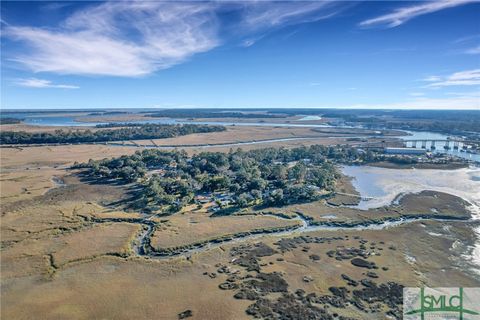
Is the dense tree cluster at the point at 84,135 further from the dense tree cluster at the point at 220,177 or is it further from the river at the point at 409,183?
the river at the point at 409,183

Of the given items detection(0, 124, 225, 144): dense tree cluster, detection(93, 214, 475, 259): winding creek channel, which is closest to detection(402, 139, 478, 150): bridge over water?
detection(93, 214, 475, 259): winding creek channel

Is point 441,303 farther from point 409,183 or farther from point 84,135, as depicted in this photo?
point 84,135

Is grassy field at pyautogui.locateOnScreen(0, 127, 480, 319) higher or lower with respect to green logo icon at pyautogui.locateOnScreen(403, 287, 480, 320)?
higher

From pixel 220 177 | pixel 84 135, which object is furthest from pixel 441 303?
pixel 84 135

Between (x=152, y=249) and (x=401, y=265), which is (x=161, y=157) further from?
(x=401, y=265)

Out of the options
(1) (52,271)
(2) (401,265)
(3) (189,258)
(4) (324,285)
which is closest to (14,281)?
(1) (52,271)

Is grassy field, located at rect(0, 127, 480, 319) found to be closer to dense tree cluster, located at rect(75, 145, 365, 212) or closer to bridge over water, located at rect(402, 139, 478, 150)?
dense tree cluster, located at rect(75, 145, 365, 212)

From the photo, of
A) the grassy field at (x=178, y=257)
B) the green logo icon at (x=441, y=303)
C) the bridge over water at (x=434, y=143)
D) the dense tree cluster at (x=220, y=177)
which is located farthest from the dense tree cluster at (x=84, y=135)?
the green logo icon at (x=441, y=303)
